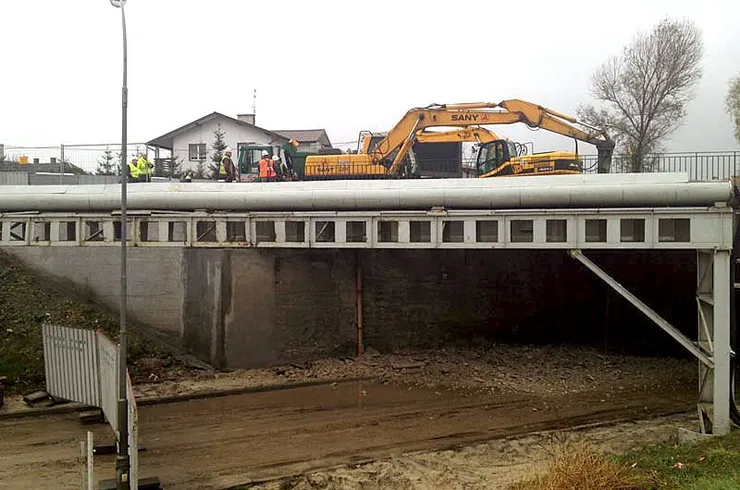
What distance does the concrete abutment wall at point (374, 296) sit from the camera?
56.7 feet

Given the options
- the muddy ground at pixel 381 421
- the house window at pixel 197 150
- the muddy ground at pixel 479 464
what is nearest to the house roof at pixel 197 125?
the house window at pixel 197 150

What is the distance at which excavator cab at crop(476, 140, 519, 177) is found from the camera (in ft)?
69.4

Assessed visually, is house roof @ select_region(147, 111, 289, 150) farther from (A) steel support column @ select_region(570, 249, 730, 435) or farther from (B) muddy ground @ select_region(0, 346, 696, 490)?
(A) steel support column @ select_region(570, 249, 730, 435)

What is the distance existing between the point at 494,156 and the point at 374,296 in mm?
6661

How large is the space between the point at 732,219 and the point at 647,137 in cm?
2000

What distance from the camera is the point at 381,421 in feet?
44.8

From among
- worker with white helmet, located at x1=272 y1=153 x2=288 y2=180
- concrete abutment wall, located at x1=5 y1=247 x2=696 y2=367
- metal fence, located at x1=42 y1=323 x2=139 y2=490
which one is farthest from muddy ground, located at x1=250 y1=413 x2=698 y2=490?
worker with white helmet, located at x1=272 y1=153 x2=288 y2=180

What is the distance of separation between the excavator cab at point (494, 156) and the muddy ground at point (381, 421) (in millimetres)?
6231

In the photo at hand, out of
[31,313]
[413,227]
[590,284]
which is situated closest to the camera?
[413,227]

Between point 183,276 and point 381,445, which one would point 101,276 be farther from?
point 381,445

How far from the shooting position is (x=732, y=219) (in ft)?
38.7

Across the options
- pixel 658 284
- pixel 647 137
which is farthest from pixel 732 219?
pixel 647 137

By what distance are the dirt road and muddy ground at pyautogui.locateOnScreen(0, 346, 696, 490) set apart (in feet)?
0.11

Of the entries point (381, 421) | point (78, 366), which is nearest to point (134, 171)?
point (78, 366)
